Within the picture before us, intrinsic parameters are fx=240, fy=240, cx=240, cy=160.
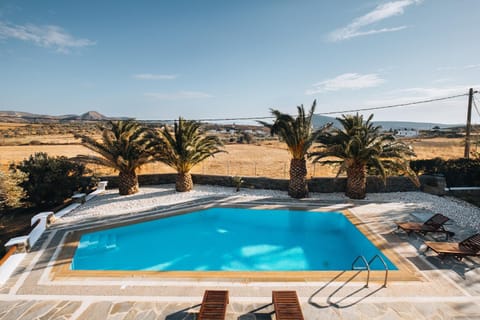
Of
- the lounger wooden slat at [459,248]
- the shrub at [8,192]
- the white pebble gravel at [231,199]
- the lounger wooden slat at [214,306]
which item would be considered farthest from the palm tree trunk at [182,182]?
the lounger wooden slat at [459,248]

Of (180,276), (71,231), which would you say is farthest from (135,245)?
(180,276)

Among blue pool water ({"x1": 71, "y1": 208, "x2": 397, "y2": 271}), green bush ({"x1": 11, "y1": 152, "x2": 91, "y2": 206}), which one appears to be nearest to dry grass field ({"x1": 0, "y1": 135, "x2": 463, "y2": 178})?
green bush ({"x1": 11, "y1": 152, "x2": 91, "y2": 206})

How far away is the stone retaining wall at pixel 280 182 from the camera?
1483 centimetres

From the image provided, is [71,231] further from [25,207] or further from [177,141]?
[177,141]

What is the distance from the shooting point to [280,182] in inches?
618

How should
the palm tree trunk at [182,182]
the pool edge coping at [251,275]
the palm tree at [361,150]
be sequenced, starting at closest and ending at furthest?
the pool edge coping at [251,275] < the palm tree at [361,150] < the palm tree trunk at [182,182]

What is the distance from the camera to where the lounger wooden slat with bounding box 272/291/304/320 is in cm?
490

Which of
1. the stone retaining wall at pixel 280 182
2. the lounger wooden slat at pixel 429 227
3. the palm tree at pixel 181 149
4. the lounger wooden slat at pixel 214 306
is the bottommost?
the lounger wooden slat at pixel 214 306

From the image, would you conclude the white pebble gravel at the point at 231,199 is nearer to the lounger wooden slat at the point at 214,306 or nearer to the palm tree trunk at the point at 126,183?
the palm tree trunk at the point at 126,183

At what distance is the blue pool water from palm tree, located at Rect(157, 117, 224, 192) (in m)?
3.90

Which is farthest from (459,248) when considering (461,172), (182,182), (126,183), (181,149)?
(126,183)

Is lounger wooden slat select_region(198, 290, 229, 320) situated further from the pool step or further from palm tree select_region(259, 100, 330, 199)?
palm tree select_region(259, 100, 330, 199)

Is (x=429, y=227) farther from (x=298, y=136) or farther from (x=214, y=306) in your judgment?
(x=214, y=306)

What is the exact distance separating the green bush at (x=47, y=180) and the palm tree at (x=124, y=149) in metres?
1.14
